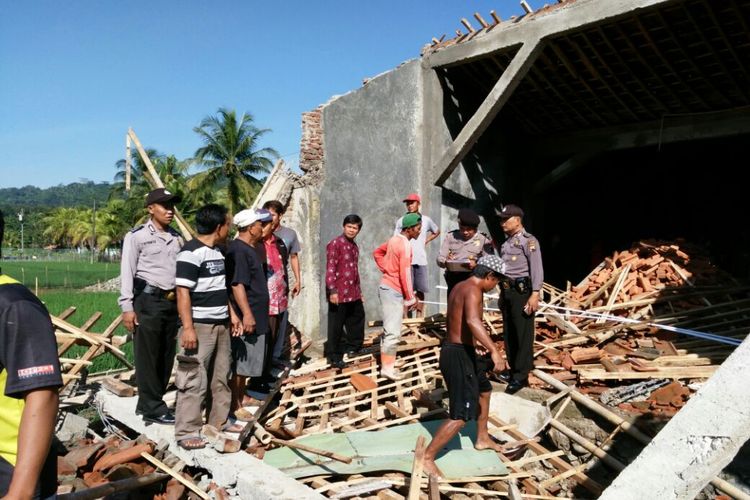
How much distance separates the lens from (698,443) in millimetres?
2789

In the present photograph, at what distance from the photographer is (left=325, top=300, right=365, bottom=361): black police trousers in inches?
273

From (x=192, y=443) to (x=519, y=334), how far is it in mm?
3297

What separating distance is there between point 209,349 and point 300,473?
4.07 feet

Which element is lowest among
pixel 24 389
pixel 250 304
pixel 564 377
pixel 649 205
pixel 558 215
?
pixel 564 377

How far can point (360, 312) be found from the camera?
720 centimetres

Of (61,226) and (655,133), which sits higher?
(655,133)

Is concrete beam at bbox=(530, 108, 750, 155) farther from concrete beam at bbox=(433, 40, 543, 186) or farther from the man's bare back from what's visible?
the man's bare back

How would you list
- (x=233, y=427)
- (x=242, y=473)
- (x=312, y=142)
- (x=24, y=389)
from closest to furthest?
1. (x=24, y=389)
2. (x=242, y=473)
3. (x=233, y=427)
4. (x=312, y=142)


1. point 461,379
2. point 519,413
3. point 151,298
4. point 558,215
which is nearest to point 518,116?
point 558,215

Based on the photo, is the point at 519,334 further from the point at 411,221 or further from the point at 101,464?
the point at 101,464

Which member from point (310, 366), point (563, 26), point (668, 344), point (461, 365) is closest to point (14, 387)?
point (461, 365)

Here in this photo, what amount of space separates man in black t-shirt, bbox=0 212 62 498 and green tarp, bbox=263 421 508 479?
2.52 metres

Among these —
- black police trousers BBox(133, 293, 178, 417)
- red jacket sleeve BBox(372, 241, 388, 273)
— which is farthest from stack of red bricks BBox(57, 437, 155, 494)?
red jacket sleeve BBox(372, 241, 388, 273)

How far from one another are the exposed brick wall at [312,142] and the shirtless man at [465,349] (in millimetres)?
5030
